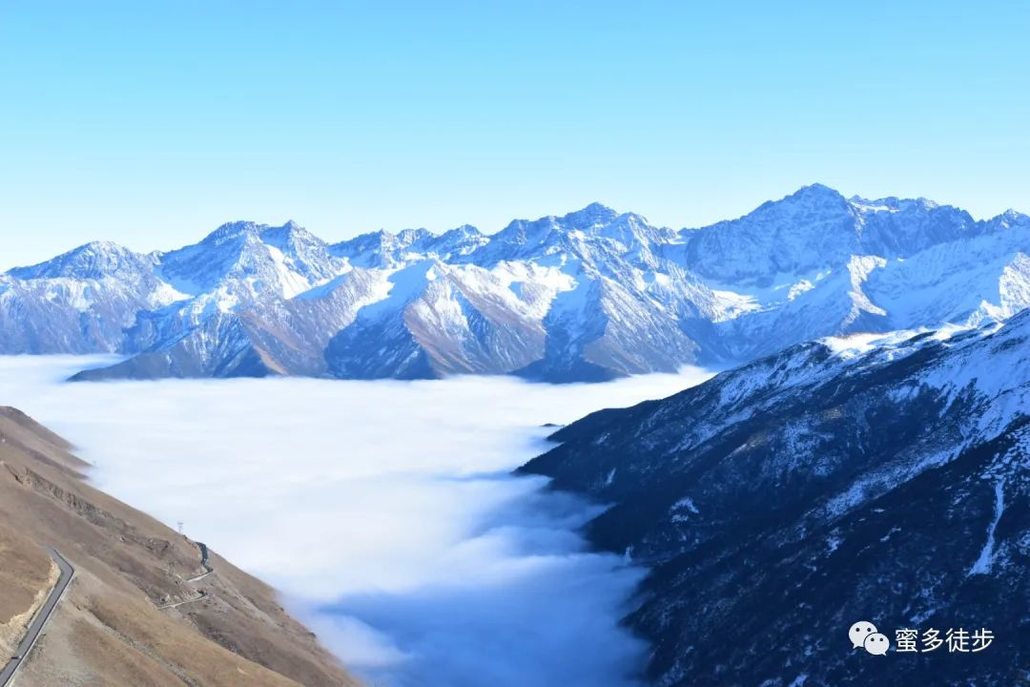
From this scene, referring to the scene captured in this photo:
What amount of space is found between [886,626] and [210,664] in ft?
409

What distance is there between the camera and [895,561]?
192250mm

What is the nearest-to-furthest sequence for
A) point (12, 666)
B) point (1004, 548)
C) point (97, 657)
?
point (12, 666), point (97, 657), point (1004, 548)

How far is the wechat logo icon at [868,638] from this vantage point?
173375 millimetres

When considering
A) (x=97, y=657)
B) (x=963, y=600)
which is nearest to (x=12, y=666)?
(x=97, y=657)

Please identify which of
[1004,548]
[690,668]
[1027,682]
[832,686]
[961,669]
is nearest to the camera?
[1027,682]

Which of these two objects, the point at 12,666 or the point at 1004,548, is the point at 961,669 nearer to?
the point at 1004,548

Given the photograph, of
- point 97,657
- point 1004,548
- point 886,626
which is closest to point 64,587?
point 97,657

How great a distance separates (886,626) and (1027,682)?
32.4 metres

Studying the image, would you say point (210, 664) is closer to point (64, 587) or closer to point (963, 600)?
point (64, 587)

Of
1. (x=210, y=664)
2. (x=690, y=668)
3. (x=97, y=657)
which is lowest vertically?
(x=690, y=668)

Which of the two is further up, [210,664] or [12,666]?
[12,666]

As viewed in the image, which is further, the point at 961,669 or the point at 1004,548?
the point at 1004,548

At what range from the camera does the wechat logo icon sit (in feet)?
569

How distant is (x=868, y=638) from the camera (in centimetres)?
17650
